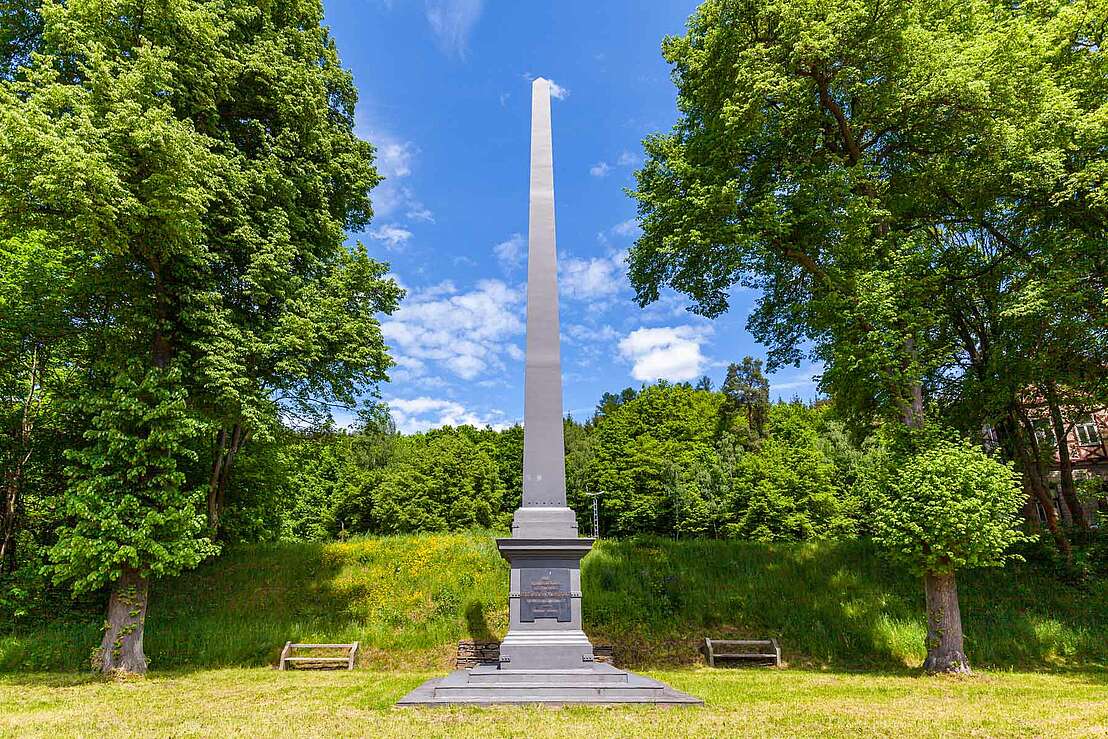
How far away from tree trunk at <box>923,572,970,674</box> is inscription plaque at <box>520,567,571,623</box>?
7876 mm

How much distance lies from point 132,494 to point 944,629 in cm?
1691

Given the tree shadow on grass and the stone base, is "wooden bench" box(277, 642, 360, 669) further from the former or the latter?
the stone base

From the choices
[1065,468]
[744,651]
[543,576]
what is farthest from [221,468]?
[1065,468]

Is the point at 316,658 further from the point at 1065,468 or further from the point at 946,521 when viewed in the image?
the point at 1065,468

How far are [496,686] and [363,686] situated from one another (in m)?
3.45

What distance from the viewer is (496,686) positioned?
27.3 feet

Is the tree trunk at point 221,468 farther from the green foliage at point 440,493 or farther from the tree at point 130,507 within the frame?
the green foliage at point 440,493

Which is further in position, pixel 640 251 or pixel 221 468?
pixel 640 251

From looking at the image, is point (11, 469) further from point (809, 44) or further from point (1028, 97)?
point (1028, 97)

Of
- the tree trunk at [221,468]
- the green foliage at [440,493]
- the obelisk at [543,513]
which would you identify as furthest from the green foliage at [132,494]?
the green foliage at [440,493]

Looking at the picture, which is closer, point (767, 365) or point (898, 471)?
point (898, 471)

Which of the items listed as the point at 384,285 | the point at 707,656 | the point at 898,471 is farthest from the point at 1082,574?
the point at 384,285

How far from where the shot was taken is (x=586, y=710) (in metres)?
7.33

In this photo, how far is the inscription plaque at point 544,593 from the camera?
9711mm
